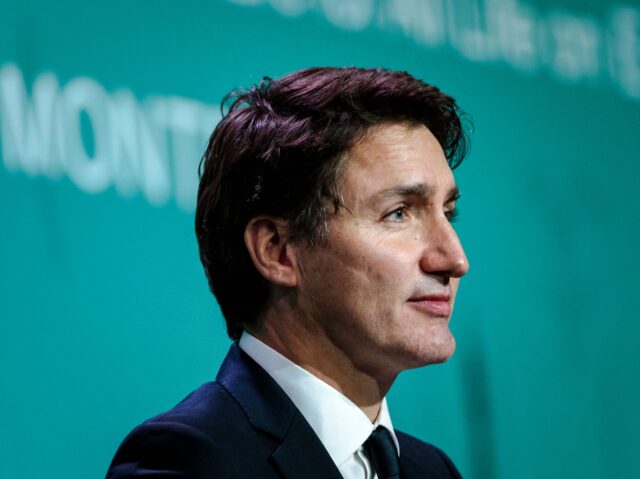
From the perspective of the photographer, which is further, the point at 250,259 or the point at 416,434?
the point at 416,434

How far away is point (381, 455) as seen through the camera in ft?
5.07

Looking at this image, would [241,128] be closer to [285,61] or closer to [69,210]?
[69,210]

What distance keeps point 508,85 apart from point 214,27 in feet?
2.84

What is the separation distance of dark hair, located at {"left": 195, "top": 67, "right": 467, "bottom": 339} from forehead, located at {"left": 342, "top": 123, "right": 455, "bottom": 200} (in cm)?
2

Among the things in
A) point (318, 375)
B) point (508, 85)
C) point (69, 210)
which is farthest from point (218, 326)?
point (508, 85)

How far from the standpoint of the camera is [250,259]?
1591mm

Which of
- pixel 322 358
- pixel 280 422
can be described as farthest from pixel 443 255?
pixel 280 422

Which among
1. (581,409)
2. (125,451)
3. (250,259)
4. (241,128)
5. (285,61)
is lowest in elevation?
(581,409)

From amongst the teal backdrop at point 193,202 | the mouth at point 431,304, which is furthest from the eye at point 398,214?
the teal backdrop at point 193,202

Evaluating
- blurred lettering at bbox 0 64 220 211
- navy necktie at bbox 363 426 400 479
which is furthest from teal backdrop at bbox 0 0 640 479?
navy necktie at bbox 363 426 400 479

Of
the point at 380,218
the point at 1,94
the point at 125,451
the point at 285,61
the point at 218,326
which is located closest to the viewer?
the point at 125,451

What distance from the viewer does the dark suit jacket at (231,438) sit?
1363 millimetres

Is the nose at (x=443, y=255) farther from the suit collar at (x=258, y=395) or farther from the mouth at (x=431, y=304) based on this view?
the suit collar at (x=258, y=395)

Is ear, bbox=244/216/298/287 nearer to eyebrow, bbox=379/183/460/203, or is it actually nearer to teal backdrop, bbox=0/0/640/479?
A: eyebrow, bbox=379/183/460/203
